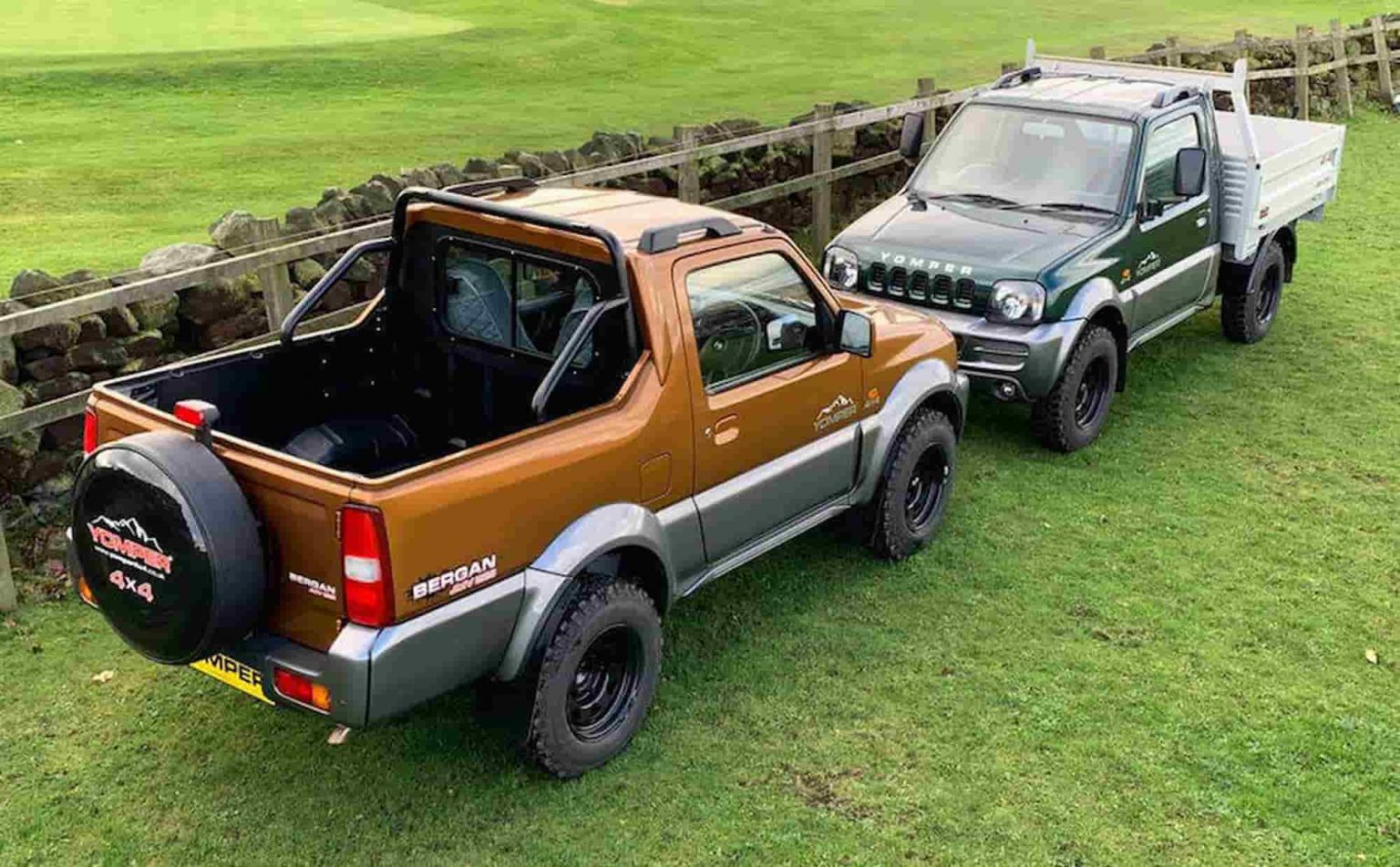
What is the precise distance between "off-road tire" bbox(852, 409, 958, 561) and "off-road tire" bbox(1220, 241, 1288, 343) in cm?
446

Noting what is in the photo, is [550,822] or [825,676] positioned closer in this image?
[550,822]

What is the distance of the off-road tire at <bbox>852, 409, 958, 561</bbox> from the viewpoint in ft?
22.2

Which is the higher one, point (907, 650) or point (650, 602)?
point (650, 602)

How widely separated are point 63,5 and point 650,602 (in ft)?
71.1

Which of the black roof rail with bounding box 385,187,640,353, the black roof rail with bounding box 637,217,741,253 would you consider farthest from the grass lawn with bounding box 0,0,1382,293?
the black roof rail with bounding box 637,217,741,253

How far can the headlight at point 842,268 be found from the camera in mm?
8656

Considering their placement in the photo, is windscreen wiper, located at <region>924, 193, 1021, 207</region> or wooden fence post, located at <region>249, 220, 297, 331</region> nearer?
wooden fence post, located at <region>249, 220, 297, 331</region>

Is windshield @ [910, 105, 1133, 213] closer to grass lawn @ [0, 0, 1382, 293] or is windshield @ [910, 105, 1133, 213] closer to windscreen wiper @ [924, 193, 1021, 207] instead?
windscreen wiper @ [924, 193, 1021, 207]

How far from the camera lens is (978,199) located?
9.01m

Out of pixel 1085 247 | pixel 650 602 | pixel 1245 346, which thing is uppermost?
pixel 1085 247

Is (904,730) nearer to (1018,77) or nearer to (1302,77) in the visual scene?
(1018,77)

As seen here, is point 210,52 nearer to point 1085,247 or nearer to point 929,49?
point 929,49

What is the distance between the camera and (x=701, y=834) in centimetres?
491

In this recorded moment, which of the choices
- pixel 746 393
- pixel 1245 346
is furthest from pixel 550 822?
pixel 1245 346
